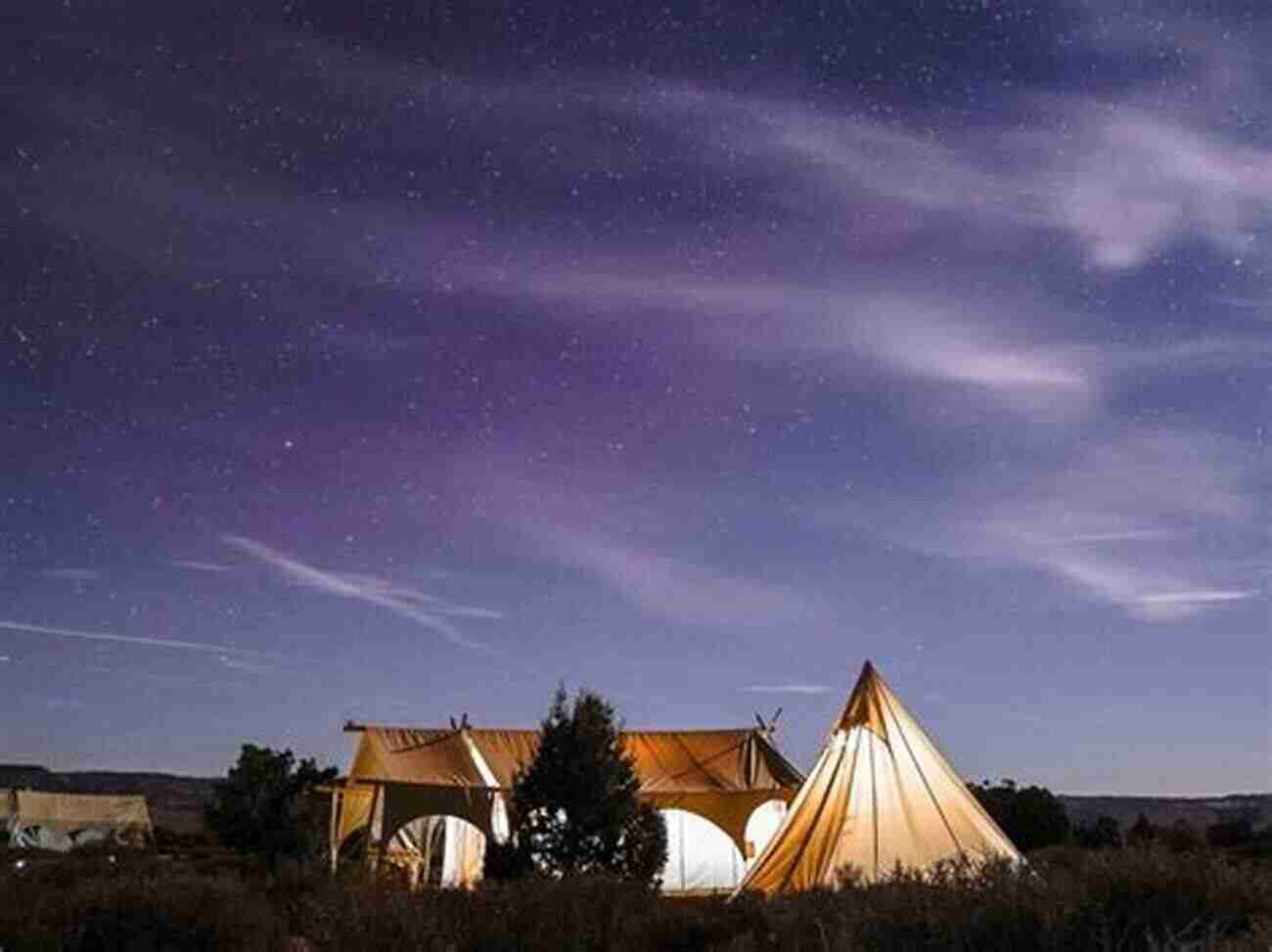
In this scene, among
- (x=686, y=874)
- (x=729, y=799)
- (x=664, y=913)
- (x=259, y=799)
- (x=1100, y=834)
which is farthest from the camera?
(x=259, y=799)

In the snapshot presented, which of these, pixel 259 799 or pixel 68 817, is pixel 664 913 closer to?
pixel 259 799

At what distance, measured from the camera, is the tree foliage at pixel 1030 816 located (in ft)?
95.3

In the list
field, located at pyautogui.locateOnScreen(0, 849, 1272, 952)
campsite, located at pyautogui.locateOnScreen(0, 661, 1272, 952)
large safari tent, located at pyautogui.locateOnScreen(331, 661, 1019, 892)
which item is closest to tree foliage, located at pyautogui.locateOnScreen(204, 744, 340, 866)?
campsite, located at pyautogui.locateOnScreen(0, 661, 1272, 952)

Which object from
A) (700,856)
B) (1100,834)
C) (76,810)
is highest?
(76,810)

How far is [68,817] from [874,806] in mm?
32947

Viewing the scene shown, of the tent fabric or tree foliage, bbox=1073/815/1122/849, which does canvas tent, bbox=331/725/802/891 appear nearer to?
the tent fabric

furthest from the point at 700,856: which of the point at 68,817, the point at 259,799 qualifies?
the point at 68,817

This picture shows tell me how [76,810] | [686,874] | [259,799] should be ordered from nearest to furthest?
1. [686,874]
2. [259,799]
3. [76,810]

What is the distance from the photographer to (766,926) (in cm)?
1078

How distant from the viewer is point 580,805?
18703 millimetres

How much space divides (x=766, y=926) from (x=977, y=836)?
7.89 m

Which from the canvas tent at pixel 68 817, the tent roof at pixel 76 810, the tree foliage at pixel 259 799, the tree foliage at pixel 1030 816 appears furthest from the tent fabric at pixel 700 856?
the tent roof at pixel 76 810

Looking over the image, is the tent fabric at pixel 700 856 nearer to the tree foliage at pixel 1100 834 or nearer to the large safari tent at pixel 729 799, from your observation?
the large safari tent at pixel 729 799

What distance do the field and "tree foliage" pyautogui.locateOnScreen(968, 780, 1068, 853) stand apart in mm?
17277
